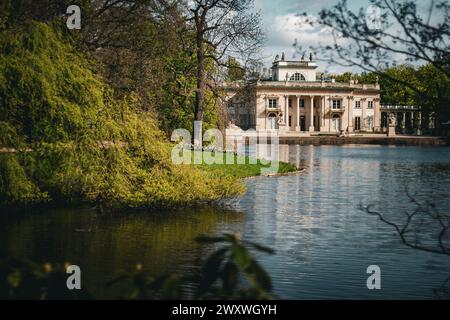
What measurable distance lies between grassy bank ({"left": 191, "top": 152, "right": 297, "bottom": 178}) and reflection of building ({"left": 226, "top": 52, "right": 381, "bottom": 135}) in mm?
73398

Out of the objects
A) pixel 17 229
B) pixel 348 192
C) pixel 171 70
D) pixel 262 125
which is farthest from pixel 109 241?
pixel 262 125

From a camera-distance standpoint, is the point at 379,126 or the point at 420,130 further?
the point at 379,126

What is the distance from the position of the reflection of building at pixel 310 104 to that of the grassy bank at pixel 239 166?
73398 mm

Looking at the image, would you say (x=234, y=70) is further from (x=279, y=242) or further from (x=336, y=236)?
(x=279, y=242)

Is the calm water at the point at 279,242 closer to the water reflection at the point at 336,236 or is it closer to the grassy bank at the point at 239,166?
the water reflection at the point at 336,236

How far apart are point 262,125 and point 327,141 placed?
29.2 m

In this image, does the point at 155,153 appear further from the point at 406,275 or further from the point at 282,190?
the point at 406,275

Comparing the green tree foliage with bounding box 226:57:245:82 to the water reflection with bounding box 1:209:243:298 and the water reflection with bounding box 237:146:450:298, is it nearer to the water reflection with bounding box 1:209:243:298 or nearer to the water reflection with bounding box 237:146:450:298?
the water reflection with bounding box 237:146:450:298

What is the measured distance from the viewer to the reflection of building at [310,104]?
114m

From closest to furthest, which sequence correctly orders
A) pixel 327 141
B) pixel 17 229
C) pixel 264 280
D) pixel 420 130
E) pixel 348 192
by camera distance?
pixel 264 280, pixel 17 229, pixel 348 192, pixel 327 141, pixel 420 130

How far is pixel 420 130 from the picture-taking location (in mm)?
96438

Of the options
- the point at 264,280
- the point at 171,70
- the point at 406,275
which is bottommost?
the point at 406,275

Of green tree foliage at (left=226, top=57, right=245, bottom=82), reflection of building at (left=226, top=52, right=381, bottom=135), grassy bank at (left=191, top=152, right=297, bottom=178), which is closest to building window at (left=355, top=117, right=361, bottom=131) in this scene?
reflection of building at (left=226, top=52, right=381, bottom=135)

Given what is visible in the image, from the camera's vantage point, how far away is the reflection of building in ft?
375
